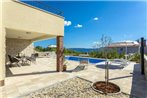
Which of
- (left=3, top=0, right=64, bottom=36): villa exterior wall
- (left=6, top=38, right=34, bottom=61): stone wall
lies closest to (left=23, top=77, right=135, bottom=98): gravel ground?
(left=3, top=0, right=64, bottom=36): villa exterior wall

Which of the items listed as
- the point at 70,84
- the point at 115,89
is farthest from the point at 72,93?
the point at 115,89

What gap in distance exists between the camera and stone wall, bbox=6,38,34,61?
46.9 ft

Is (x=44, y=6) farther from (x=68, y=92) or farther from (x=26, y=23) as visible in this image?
(x=68, y=92)

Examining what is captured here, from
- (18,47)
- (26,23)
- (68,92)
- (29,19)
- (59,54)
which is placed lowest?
(68,92)

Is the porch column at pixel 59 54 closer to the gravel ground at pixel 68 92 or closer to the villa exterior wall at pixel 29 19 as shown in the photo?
the villa exterior wall at pixel 29 19

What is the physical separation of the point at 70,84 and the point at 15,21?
15.9ft

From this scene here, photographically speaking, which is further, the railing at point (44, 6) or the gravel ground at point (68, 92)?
the railing at point (44, 6)

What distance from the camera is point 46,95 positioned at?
505 centimetres

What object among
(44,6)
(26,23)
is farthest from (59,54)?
(44,6)

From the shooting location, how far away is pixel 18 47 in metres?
15.2

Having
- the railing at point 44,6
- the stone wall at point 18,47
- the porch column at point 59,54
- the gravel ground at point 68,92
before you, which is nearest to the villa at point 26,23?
the porch column at point 59,54

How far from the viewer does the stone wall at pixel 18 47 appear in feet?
46.9

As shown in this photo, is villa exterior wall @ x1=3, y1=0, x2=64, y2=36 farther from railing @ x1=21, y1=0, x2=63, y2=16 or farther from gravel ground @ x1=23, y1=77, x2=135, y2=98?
gravel ground @ x1=23, y1=77, x2=135, y2=98

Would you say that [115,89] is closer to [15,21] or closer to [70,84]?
[70,84]
